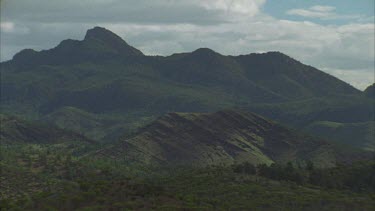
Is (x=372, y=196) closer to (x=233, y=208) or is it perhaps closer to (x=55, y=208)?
(x=233, y=208)

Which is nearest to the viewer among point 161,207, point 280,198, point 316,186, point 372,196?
point 161,207

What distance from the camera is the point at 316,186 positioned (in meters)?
194

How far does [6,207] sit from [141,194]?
119ft

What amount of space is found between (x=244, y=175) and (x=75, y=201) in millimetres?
86585

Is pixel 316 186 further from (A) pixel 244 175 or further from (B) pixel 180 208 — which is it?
(B) pixel 180 208

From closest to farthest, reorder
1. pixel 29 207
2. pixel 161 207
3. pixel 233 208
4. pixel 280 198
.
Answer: pixel 161 207 → pixel 29 207 → pixel 233 208 → pixel 280 198

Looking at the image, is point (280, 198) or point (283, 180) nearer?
point (280, 198)

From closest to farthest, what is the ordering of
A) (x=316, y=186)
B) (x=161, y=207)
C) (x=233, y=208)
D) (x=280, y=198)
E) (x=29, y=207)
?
(x=161, y=207) → (x=29, y=207) → (x=233, y=208) → (x=280, y=198) → (x=316, y=186)

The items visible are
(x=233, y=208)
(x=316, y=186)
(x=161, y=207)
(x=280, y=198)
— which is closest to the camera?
(x=161, y=207)

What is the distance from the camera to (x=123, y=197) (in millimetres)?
127375

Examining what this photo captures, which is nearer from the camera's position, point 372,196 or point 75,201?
point 75,201

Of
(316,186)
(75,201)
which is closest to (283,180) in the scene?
(316,186)

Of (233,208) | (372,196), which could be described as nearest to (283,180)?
(372,196)

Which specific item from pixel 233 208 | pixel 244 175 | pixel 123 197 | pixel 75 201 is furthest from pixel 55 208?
pixel 244 175
